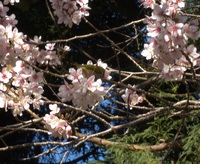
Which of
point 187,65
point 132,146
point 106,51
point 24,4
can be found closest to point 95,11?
point 106,51

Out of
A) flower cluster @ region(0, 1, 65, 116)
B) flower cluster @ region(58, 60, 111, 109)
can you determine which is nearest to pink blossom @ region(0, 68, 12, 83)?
flower cluster @ region(0, 1, 65, 116)

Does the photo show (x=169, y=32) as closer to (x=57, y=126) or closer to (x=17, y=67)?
(x=17, y=67)

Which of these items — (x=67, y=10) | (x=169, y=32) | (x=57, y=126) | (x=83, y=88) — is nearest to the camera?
(x=169, y=32)

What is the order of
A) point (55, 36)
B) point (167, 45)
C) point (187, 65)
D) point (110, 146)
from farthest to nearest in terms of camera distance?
1. point (55, 36)
2. point (110, 146)
3. point (187, 65)
4. point (167, 45)

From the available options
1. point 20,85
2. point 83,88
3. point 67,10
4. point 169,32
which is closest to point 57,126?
point 20,85

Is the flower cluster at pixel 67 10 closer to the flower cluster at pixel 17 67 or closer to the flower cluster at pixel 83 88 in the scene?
the flower cluster at pixel 17 67

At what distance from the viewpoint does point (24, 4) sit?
239 cm

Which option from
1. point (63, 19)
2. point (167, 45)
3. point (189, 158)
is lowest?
point (189, 158)

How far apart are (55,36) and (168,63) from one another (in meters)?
4.12

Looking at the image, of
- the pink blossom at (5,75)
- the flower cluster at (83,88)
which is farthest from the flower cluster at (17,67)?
the flower cluster at (83,88)

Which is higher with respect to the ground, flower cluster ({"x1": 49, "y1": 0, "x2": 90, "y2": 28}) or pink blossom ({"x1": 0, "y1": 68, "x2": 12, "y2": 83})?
flower cluster ({"x1": 49, "y1": 0, "x2": 90, "y2": 28})

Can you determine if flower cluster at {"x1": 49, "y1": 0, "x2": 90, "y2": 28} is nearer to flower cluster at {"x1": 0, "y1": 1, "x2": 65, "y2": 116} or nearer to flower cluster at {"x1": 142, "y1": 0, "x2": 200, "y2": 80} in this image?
flower cluster at {"x1": 0, "y1": 1, "x2": 65, "y2": 116}

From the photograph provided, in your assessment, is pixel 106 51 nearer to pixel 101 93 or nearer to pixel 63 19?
pixel 63 19

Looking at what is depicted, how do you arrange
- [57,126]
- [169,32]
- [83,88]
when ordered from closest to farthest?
[169,32] < [83,88] < [57,126]
